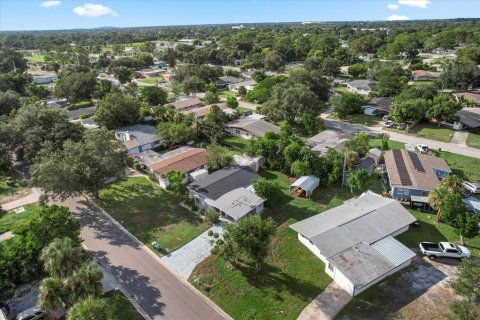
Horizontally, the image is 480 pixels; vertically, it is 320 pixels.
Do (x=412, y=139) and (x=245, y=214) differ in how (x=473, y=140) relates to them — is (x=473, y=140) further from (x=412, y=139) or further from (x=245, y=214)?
(x=245, y=214)

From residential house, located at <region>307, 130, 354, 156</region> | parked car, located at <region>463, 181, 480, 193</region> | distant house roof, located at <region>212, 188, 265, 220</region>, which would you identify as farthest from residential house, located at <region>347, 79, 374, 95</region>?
distant house roof, located at <region>212, 188, 265, 220</region>

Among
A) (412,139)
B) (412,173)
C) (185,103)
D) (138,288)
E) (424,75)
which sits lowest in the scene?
(138,288)

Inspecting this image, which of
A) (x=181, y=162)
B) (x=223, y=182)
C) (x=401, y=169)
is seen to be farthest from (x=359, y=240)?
(x=181, y=162)

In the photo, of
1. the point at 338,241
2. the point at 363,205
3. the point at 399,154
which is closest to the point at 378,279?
the point at 338,241

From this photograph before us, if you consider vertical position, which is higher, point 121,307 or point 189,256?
point 189,256

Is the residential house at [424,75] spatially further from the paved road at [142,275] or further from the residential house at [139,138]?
the paved road at [142,275]

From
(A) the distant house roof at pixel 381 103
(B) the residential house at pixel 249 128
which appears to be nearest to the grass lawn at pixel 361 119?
(A) the distant house roof at pixel 381 103

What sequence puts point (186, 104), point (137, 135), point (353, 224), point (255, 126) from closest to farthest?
point (353, 224)
point (137, 135)
point (255, 126)
point (186, 104)
